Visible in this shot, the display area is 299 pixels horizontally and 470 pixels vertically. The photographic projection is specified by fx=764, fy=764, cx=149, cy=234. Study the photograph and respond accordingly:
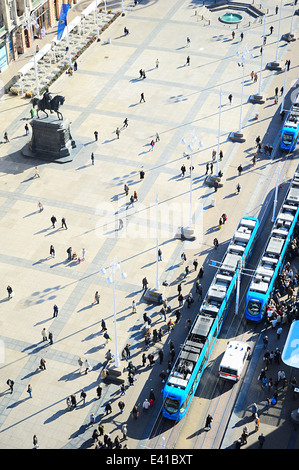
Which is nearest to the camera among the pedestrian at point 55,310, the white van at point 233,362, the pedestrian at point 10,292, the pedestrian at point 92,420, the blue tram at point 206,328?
the blue tram at point 206,328

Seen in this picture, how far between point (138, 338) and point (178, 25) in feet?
223

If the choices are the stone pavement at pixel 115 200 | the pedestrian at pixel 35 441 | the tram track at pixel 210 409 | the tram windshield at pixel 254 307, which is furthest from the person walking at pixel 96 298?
the pedestrian at pixel 35 441

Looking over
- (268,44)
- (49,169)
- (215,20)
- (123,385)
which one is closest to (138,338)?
(123,385)

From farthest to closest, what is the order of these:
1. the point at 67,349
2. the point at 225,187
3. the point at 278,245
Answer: the point at 225,187 → the point at 278,245 → the point at 67,349

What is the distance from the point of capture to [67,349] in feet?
218

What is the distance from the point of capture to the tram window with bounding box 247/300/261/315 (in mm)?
67812

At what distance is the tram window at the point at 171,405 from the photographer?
5894 cm

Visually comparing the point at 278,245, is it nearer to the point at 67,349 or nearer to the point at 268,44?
the point at 67,349

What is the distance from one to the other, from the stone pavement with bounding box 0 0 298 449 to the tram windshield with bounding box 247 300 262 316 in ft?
Answer: 17.5

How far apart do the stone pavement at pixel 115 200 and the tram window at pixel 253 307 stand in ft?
17.5

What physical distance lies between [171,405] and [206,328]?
762cm

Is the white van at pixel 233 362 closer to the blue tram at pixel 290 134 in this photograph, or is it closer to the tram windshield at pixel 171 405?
the tram windshield at pixel 171 405

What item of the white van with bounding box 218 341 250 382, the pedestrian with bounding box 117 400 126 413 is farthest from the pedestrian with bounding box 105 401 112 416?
the white van with bounding box 218 341 250 382

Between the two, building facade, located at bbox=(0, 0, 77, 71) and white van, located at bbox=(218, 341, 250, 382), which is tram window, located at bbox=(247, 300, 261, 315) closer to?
white van, located at bbox=(218, 341, 250, 382)
